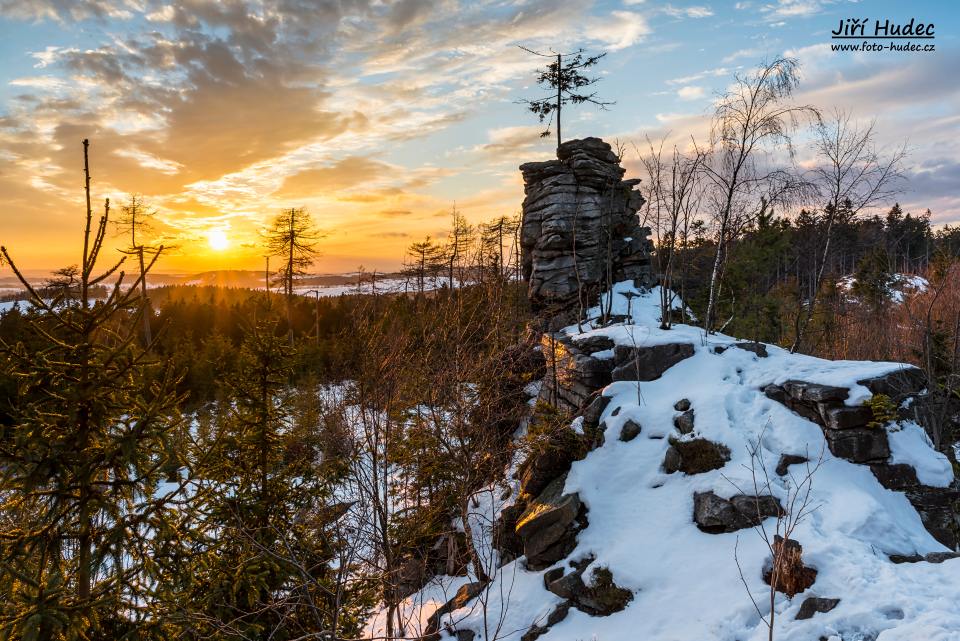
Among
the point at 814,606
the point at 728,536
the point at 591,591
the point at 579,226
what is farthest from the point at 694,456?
the point at 579,226

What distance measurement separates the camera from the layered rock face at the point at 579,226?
22641 mm

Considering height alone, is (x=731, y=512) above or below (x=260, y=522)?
below

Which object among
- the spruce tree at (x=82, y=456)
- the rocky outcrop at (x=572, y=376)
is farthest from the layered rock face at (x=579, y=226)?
the spruce tree at (x=82, y=456)

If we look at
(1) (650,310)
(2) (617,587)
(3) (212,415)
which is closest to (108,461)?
(2) (617,587)

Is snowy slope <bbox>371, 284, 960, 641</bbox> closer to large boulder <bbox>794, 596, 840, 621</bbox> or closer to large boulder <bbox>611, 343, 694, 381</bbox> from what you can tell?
large boulder <bbox>794, 596, 840, 621</bbox>

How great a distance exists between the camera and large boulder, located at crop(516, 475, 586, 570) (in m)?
10.9

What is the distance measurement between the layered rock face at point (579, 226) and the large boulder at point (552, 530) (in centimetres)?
1224

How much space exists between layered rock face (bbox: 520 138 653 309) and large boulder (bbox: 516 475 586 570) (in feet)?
40.2

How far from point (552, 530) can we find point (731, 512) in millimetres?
3843

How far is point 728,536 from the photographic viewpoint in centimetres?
904

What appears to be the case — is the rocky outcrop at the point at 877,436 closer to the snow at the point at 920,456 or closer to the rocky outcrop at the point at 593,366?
the snow at the point at 920,456

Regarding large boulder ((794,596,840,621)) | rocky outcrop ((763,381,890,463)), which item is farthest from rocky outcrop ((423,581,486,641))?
rocky outcrop ((763,381,890,463))

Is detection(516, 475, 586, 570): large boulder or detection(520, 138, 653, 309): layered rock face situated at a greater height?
detection(520, 138, 653, 309): layered rock face

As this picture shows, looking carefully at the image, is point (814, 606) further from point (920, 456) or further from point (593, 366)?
point (593, 366)
